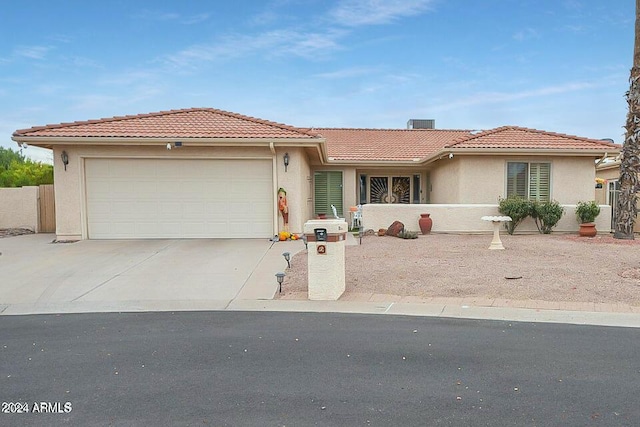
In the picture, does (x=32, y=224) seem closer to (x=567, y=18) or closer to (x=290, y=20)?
(x=290, y=20)

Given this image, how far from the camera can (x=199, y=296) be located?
712cm

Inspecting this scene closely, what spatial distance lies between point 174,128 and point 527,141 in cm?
1278

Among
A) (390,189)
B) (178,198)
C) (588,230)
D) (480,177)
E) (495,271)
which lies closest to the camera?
(495,271)

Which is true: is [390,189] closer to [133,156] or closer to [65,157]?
[133,156]

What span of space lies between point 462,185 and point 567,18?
7239 millimetres

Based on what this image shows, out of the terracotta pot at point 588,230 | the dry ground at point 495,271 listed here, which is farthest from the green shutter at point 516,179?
the dry ground at point 495,271

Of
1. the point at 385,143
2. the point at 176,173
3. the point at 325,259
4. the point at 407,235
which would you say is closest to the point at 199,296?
the point at 325,259

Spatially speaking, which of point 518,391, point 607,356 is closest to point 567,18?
point 607,356

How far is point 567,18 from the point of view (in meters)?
15.5

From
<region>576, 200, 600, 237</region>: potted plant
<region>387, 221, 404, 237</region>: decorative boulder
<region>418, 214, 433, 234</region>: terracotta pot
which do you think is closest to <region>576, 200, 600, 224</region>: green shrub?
<region>576, 200, 600, 237</region>: potted plant

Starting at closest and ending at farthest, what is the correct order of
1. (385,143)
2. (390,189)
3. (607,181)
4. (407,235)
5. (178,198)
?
(178,198), (407,235), (607,181), (390,189), (385,143)

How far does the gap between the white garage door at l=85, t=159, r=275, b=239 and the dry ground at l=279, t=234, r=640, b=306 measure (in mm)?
3729

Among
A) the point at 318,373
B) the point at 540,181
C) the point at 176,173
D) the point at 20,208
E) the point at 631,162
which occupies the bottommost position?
the point at 318,373

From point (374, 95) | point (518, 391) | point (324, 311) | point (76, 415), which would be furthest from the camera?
point (374, 95)
